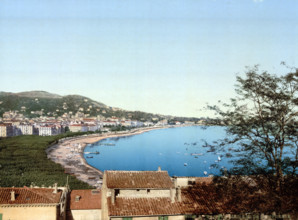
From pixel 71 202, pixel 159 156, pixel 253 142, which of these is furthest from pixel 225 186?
pixel 159 156

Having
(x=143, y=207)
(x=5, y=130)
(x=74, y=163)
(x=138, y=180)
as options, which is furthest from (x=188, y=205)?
(x=5, y=130)

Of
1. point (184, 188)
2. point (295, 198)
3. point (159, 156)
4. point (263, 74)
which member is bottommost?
point (159, 156)

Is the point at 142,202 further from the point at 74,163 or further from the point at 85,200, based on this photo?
the point at 74,163

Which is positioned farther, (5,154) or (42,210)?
(5,154)

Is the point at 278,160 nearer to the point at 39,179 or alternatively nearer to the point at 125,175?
the point at 125,175

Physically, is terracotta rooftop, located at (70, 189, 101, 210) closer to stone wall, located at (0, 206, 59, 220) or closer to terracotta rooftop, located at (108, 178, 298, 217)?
stone wall, located at (0, 206, 59, 220)

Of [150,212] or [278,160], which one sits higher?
[278,160]

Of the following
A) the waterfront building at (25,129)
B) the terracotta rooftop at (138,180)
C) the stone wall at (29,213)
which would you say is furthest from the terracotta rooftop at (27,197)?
the waterfront building at (25,129)

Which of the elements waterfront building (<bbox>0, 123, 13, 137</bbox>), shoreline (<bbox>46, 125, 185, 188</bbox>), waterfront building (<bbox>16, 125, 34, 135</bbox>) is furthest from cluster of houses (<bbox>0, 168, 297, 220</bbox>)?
waterfront building (<bbox>16, 125, 34, 135</bbox>)
